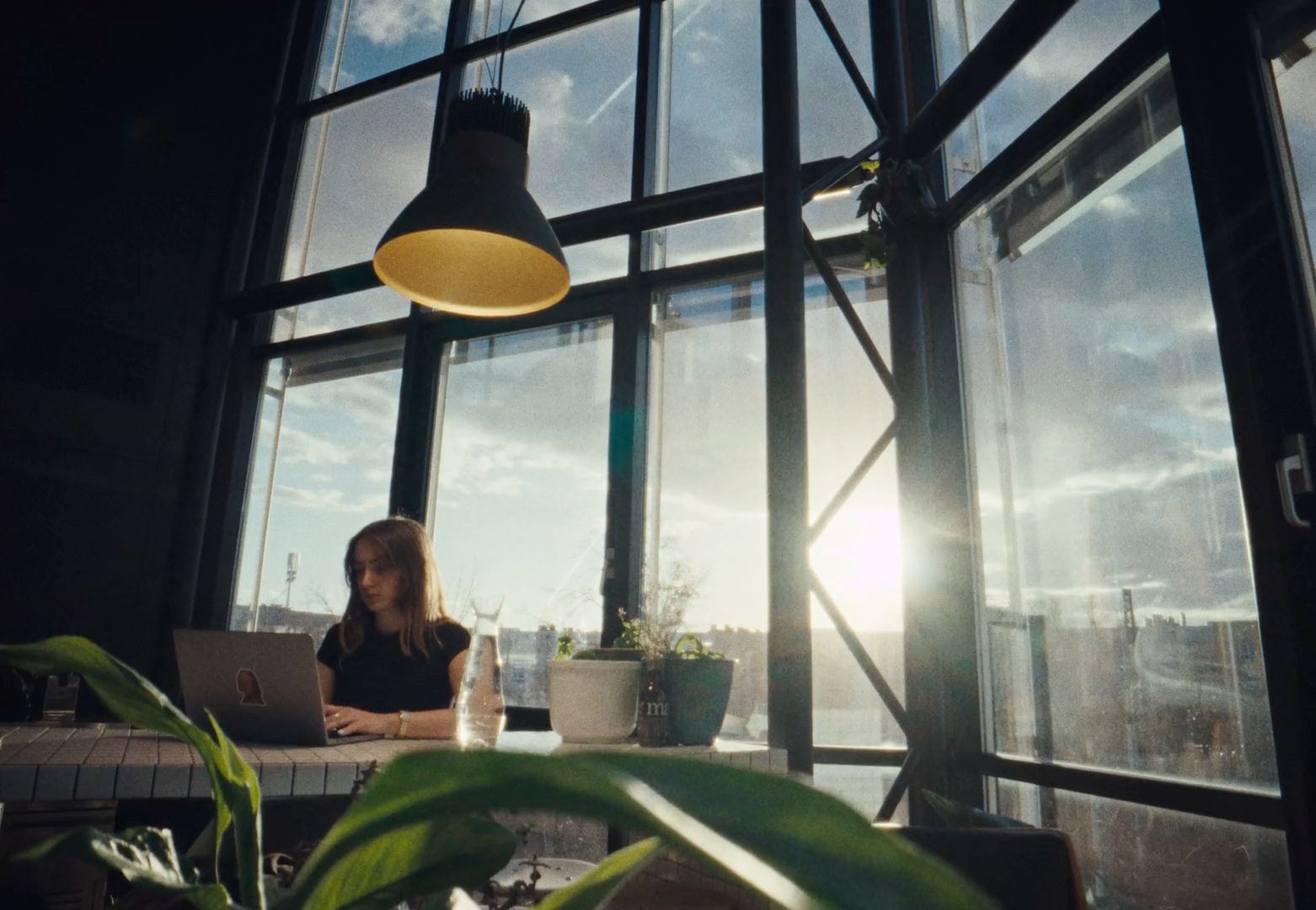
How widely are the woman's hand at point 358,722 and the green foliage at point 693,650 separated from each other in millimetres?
753

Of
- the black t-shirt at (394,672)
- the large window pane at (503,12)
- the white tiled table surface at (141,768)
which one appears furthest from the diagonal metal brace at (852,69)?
the white tiled table surface at (141,768)

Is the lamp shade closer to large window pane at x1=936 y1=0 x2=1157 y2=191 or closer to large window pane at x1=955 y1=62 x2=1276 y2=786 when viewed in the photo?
large window pane at x1=955 y1=62 x2=1276 y2=786

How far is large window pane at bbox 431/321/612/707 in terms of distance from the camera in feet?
12.6

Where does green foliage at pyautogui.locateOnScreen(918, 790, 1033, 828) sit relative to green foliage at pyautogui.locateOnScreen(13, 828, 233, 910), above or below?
below

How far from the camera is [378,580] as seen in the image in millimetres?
3064

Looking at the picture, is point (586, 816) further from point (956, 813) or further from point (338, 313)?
point (338, 313)

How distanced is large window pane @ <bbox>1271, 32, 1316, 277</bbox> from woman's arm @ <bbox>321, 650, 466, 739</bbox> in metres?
2.12

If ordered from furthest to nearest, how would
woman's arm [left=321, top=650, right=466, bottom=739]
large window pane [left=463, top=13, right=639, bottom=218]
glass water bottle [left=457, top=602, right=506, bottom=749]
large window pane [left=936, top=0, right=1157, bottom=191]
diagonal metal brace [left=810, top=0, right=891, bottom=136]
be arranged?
large window pane [left=463, top=13, right=639, bottom=218], diagonal metal brace [left=810, top=0, right=891, bottom=136], large window pane [left=936, top=0, right=1157, bottom=191], woman's arm [left=321, top=650, right=466, bottom=739], glass water bottle [left=457, top=602, right=506, bottom=749]

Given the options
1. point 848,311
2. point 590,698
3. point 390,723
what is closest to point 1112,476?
point 848,311

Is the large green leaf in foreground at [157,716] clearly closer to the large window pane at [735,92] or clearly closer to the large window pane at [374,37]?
the large window pane at [735,92]

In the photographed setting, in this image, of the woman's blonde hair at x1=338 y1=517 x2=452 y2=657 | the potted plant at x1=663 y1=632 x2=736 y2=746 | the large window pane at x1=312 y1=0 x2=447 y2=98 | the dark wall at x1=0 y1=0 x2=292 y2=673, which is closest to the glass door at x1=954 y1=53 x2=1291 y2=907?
the potted plant at x1=663 y1=632 x2=736 y2=746

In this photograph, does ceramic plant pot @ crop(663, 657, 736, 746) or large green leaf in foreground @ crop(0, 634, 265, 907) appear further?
ceramic plant pot @ crop(663, 657, 736, 746)

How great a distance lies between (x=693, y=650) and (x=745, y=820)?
1905mm

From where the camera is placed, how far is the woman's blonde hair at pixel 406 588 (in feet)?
10.0
